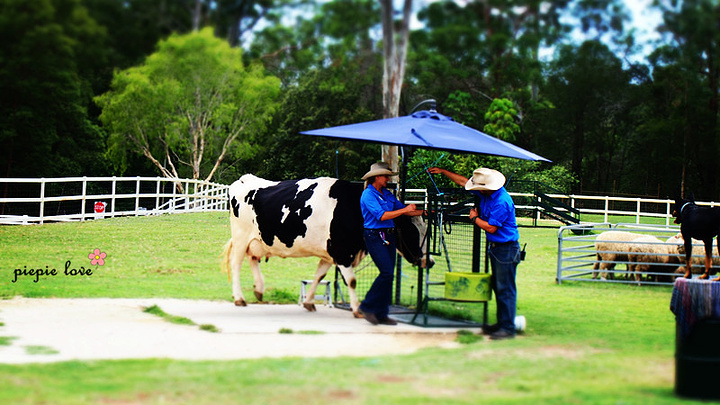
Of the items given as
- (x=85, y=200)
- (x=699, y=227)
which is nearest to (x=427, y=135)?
(x=699, y=227)

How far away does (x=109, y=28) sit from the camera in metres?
17.5

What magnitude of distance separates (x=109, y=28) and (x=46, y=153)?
51.2 ft

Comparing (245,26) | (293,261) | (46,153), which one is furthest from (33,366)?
(46,153)

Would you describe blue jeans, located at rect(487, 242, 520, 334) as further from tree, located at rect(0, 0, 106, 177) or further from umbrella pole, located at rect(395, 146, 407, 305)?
tree, located at rect(0, 0, 106, 177)

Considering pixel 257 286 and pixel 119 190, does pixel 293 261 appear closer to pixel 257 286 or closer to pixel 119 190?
pixel 257 286

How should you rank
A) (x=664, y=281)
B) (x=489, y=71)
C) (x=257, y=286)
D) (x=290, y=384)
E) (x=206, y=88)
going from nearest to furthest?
(x=290, y=384) → (x=257, y=286) → (x=664, y=281) → (x=206, y=88) → (x=489, y=71)

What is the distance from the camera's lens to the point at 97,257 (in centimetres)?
1562

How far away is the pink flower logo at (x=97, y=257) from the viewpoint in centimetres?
1535

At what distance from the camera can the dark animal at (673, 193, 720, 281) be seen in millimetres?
13656

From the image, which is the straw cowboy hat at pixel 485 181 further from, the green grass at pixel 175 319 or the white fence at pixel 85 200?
the white fence at pixel 85 200

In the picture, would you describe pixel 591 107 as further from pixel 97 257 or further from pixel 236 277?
pixel 236 277

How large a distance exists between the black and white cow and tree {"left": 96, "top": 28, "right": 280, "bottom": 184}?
21.6 meters

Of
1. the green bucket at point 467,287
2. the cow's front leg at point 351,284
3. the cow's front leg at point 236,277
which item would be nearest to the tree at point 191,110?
the cow's front leg at point 236,277

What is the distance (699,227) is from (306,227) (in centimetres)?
708
